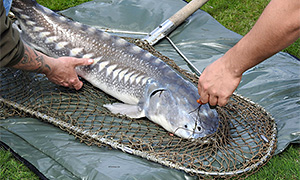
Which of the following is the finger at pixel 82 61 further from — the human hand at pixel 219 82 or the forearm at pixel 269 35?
the forearm at pixel 269 35

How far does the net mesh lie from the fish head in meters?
A: 0.07

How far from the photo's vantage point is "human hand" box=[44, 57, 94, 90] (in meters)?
3.19

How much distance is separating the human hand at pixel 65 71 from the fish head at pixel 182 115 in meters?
0.83

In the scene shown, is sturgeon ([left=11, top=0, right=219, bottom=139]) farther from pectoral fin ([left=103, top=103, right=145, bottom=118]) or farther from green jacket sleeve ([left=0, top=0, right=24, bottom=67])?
green jacket sleeve ([left=0, top=0, right=24, bottom=67])

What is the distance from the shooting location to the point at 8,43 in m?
2.43

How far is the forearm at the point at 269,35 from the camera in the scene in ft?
5.66

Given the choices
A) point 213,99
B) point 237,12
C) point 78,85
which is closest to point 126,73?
point 78,85

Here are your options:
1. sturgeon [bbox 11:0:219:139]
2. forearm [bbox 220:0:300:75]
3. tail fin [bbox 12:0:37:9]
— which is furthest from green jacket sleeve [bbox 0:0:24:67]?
forearm [bbox 220:0:300:75]

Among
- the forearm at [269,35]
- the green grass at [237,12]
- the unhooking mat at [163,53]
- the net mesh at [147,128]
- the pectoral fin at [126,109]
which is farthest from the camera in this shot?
the green grass at [237,12]

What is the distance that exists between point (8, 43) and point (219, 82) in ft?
4.99

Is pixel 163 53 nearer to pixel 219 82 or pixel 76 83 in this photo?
pixel 76 83

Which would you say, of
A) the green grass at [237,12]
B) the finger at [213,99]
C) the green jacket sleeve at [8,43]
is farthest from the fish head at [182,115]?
the green grass at [237,12]

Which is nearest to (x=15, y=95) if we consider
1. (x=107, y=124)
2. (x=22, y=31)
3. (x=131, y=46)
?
(x=22, y=31)

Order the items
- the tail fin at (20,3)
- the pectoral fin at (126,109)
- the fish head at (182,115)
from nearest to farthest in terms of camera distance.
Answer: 1. the fish head at (182,115)
2. the pectoral fin at (126,109)
3. the tail fin at (20,3)
